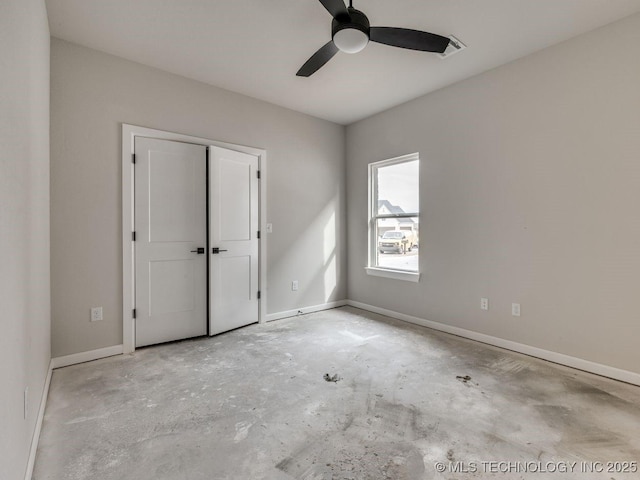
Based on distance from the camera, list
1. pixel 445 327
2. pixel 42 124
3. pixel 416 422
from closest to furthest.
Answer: pixel 416 422
pixel 42 124
pixel 445 327

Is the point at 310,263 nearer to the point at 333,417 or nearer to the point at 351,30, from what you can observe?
the point at 333,417

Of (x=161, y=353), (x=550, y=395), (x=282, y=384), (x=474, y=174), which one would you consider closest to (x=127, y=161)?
Answer: (x=161, y=353)

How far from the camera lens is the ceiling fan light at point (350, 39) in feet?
6.59

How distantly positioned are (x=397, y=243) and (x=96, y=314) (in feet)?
11.3

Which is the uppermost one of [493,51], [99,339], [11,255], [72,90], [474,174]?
[493,51]

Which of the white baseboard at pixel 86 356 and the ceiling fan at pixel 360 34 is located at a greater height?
the ceiling fan at pixel 360 34

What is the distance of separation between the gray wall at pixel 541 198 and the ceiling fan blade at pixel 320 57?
4.54 ft

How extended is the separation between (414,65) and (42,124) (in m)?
3.13

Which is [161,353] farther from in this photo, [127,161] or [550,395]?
[550,395]

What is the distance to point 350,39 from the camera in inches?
80.7

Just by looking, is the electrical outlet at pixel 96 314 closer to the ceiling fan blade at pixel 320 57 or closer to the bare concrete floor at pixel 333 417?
the bare concrete floor at pixel 333 417

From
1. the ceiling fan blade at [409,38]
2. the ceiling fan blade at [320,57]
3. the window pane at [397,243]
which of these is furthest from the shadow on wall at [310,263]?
the ceiling fan blade at [409,38]

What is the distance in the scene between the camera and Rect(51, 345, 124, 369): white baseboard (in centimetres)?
267

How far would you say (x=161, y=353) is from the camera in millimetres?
2996
